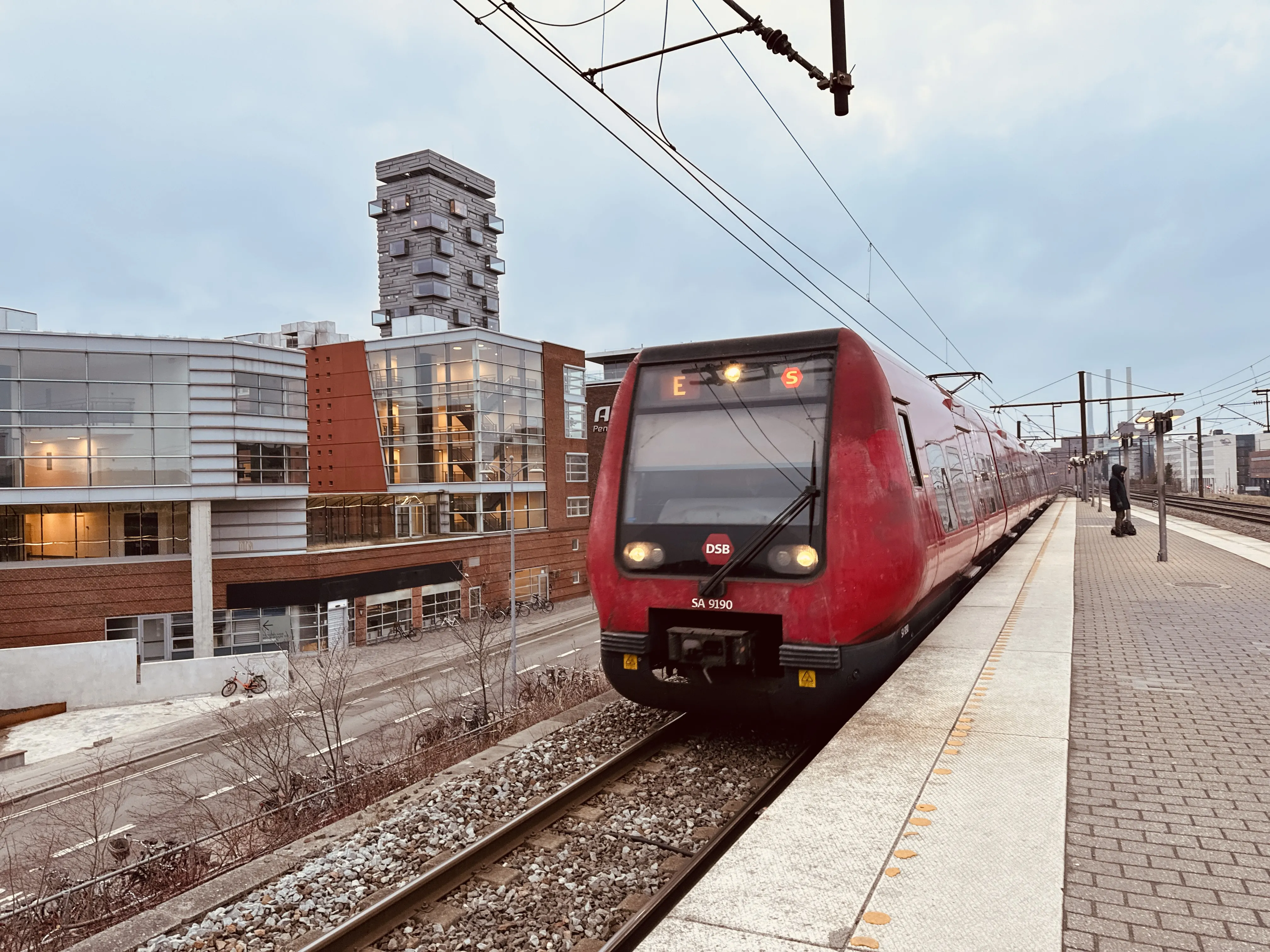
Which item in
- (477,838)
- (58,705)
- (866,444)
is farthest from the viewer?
(58,705)

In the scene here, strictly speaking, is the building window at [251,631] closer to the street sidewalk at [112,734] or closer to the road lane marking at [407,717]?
the street sidewalk at [112,734]

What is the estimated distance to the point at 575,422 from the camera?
46.4 meters

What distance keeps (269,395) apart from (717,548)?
29.2 m

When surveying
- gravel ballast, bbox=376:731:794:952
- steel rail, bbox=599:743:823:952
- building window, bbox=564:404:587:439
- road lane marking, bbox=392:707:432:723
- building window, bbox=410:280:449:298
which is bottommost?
road lane marking, bbox=392:707:432:723

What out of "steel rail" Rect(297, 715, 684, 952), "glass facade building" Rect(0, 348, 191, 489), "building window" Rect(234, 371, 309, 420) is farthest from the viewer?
"building window" Rect(234, 371, 309, 420)

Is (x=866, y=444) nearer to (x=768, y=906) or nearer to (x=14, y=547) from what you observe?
(x=768, y=906)

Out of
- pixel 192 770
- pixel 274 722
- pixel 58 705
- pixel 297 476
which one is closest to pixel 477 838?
pixel 274 722

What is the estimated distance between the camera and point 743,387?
22.4ft

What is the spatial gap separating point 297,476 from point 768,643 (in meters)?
29.2

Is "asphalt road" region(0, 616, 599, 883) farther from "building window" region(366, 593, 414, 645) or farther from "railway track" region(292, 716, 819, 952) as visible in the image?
"railway track" region(292, 716, 819, 952)

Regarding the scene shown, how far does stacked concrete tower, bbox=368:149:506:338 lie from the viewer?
75.6 m

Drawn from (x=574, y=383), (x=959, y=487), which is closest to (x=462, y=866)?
(x=959, y=487)

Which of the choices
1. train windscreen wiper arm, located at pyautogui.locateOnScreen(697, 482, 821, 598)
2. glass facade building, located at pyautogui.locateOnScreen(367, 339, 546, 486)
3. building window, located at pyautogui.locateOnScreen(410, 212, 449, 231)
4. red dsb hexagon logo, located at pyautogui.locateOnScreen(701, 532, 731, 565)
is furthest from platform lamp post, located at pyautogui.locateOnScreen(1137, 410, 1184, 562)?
building window, located at pyautogui.locateOnScreen(410, 212, 449, 231)

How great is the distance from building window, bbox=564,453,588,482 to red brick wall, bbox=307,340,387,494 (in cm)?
1058
